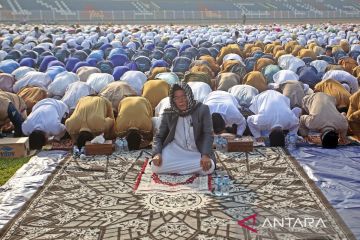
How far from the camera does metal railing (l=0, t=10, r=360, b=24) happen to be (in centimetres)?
3341

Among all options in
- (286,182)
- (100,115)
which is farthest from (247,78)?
(286,182)

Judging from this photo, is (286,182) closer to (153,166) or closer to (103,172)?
(153,166)

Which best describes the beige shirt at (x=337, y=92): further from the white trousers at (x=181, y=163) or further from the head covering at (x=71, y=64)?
the head covering at (x=71, y=64)

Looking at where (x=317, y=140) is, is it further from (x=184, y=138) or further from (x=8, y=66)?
(x=8, y=66)

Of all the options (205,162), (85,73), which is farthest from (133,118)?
(85,73)

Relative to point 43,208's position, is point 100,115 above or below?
above

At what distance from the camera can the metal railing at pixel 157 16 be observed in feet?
110

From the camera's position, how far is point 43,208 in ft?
12.8

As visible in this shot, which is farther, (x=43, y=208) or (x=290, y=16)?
(x=290, y=16)

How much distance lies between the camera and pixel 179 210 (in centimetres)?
374

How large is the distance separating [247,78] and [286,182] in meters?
3.60

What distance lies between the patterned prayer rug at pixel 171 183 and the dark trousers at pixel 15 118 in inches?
82.7

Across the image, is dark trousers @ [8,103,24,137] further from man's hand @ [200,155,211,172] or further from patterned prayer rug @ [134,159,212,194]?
man's hand @ [200,155,211,172]

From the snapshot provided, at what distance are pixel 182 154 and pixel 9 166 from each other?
1.98 m
